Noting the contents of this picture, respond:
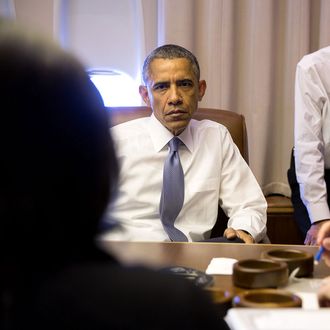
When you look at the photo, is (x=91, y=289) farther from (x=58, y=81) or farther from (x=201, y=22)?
(x=201, y=22)

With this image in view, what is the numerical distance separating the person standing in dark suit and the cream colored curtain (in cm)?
283

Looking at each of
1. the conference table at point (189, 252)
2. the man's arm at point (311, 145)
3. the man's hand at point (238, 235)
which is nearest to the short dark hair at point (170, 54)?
the man's arm at point (311, 145)

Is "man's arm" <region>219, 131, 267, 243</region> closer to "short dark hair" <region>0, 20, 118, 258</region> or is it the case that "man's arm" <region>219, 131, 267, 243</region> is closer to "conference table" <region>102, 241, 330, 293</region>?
"conference table" <region>102, 241, 330, 293</region>

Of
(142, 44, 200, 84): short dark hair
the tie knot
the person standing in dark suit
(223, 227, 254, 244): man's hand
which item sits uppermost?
(142, 44, 200, 84): short dark hair

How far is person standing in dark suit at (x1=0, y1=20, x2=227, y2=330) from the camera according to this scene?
1.47ft

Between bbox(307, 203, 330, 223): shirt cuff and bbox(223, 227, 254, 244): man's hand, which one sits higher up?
bbox(223, 227, 254, 244): man's hand

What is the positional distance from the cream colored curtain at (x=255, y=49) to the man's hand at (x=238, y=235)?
1.30 meters

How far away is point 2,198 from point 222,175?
6.58ft

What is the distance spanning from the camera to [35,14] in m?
3.33

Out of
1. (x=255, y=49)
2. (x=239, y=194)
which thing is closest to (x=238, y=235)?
(x=239, y=194)

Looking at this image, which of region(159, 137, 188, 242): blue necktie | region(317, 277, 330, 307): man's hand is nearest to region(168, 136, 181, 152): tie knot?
region(159, 137, 188, 242): blue necktie

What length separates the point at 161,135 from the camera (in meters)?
2.40

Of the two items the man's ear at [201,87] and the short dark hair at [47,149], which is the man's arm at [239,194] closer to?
the man's ear at [201,87]

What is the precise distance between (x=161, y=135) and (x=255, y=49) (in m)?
1.18
